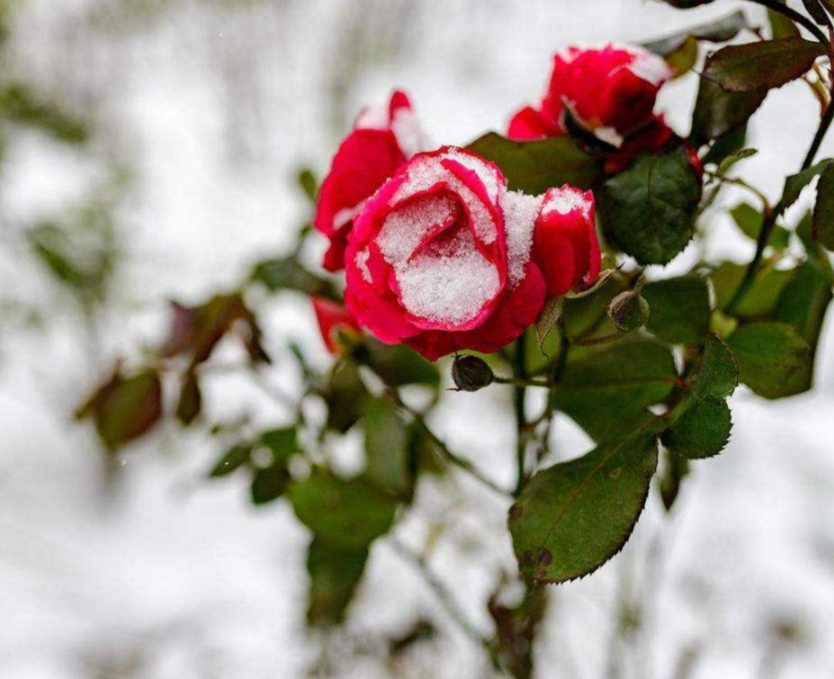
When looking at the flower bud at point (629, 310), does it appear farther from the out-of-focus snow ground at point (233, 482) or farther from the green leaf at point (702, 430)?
the out-of-focus snow ground at point (233, 482)

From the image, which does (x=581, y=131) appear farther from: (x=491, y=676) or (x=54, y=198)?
(x=54, y=198)

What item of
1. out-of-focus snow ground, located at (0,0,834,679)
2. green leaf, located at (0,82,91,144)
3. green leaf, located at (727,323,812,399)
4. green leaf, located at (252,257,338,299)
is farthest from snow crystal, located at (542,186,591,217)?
green leaf, located at (0,82,91,144)

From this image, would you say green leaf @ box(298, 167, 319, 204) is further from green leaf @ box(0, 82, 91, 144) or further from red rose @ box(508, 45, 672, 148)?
green leaf @ box(0, 82, 91, 144)

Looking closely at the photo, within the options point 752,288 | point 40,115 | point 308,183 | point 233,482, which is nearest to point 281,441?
point 308,183

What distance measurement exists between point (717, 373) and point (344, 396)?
0.21m

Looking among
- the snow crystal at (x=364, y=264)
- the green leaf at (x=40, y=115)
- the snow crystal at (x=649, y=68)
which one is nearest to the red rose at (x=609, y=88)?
the snow crystal at (x=649, y=68)

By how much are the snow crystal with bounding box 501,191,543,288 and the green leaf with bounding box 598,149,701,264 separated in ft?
0.15

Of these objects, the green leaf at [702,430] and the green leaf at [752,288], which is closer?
the green leaf at [702,430]

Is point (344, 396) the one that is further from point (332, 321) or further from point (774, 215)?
point (774, 215)

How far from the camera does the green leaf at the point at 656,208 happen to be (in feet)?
0.90

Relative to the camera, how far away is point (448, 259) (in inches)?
9.5

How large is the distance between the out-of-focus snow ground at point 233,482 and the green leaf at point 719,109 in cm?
32

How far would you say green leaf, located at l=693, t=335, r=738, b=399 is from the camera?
0.78ft

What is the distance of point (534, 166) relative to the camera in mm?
296
